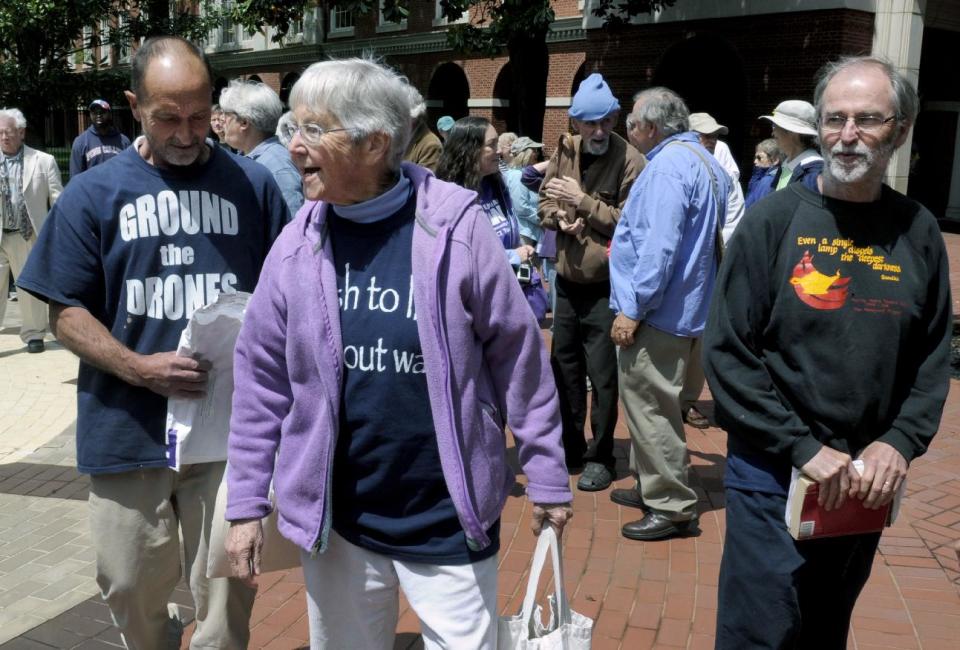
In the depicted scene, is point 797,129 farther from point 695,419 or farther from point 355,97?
point 355,97

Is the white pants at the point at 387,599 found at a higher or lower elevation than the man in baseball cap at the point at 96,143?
lower

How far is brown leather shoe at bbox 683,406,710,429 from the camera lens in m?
6.25

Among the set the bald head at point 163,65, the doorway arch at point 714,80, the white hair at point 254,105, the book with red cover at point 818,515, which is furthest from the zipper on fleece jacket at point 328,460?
→ the doorway arch at point 714,80

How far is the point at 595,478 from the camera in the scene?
5047mm

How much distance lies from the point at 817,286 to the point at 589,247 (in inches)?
96.9

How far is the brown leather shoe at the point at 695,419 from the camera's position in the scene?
20.5 ft

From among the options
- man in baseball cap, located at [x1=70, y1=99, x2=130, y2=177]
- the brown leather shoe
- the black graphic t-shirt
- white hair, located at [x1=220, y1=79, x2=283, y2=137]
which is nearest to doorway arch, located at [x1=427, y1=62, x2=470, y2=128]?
man in baseball cap, located at [x1=70, y1=99, x2=130, y2=177]

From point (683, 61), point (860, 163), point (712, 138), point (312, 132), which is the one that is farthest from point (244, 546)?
point (683, 61)

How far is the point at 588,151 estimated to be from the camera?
497cm

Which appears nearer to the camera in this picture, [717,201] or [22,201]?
[717,201]

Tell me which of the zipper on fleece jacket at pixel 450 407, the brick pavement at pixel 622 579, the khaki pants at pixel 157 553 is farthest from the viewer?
the brick pavement at pixel 622 579

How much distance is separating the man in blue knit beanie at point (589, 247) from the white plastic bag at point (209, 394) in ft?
7.86

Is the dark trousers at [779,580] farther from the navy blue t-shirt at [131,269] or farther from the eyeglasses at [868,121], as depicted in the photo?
the navy blue t-shirt at [131,269]

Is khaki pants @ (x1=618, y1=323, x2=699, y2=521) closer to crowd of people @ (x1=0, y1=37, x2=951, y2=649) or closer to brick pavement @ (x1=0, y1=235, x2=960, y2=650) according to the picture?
brick pavement @ (x1=0, y1=235, x2=960, y2=650)
